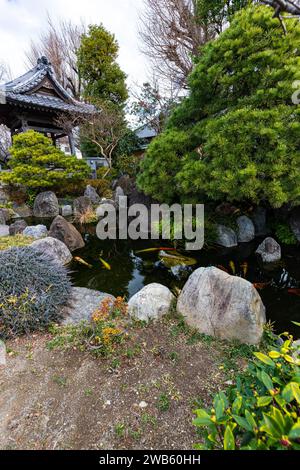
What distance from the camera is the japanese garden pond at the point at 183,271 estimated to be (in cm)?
281

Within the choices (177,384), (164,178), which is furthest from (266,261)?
(177,384)

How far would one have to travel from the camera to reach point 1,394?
58.1 inches

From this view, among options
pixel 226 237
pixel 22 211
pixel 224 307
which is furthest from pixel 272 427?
pixel 22 211

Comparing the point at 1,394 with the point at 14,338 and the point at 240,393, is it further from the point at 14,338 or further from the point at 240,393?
the point at 240,393

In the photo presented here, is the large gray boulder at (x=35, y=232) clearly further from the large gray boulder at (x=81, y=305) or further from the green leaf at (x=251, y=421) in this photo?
the green leaf at (x=251, y=421)

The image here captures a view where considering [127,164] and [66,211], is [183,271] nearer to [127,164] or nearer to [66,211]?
[66,211]

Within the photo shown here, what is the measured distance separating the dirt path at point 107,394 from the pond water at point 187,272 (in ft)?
4.00

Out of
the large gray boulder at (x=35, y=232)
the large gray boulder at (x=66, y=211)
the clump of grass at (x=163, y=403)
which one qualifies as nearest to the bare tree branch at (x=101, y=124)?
the large gray boulder at (x=66, y=211)

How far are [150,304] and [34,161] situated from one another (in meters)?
7.14

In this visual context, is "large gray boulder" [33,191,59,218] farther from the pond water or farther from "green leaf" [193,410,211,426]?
"green leaf" [193,410,211,426]

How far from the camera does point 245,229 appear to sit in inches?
194

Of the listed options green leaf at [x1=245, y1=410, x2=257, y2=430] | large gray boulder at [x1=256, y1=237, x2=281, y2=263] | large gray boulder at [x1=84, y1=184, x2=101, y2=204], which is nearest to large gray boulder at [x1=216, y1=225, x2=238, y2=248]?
large gray boulder at [x1=256, y1=237, x2=281, y2=263]

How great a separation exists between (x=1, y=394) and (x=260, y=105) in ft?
15.2

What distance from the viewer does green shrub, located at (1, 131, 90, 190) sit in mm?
7215
